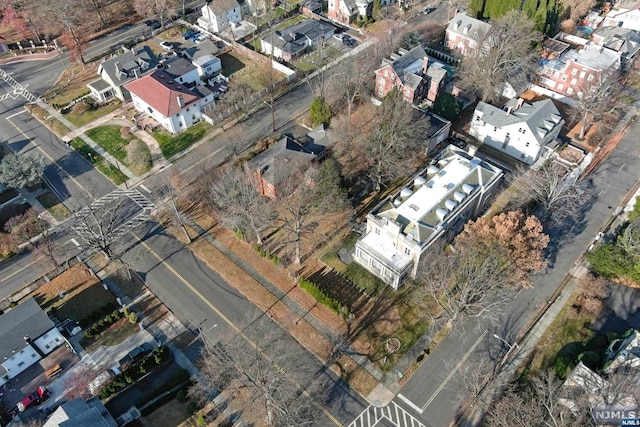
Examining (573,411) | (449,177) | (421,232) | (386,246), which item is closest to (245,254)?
(386,246)

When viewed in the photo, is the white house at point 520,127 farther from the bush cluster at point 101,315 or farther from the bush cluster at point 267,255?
the bush cluster at point 101,315

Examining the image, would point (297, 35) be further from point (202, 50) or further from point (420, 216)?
point (420, 216)

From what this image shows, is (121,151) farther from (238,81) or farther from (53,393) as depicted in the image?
(53,393)

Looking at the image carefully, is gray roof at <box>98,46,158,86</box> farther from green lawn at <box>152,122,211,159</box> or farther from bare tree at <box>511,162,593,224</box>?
bare tree at <box>511,162,593,224</box>

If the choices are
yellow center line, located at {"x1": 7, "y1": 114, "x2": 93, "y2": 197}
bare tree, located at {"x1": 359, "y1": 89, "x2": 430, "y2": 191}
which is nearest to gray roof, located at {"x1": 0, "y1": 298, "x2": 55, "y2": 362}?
yellow center line, located at {"x1": 7, "y1": 114, "x2": 93, "y2": 197}

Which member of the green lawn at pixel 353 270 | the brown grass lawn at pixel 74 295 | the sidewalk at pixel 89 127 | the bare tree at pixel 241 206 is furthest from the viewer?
the sidewalk at pixel 89 127

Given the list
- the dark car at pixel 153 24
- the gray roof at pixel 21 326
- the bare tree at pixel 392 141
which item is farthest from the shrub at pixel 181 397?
the dark car at pixel 153 24
